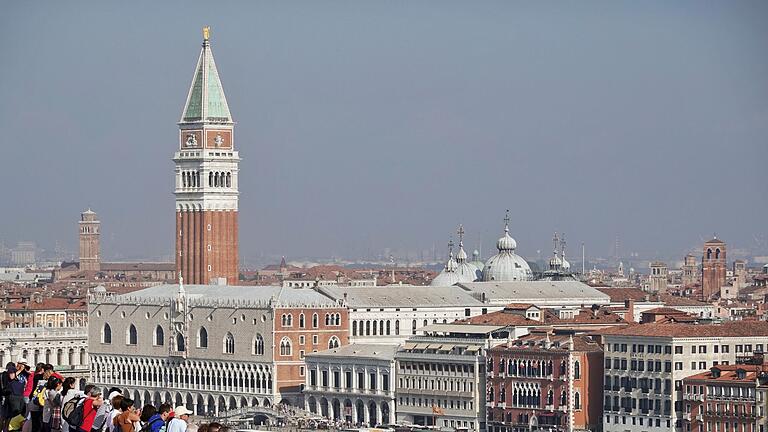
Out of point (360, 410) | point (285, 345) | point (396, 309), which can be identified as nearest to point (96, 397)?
point (360, 410)

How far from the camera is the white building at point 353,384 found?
72.4m

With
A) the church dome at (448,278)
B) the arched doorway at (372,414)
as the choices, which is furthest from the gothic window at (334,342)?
the church dome at (448,278)

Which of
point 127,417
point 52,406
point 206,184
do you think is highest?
point 206,184

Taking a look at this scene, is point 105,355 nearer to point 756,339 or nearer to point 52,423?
point 756,339

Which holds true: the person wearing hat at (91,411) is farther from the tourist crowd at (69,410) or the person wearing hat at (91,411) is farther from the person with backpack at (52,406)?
the person with backpack at (52,406)

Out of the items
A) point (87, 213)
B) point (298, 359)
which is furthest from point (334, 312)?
point (87, 213)

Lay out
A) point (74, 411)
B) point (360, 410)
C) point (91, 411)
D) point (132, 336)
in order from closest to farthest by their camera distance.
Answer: point (91, 411) → point (74, 411) → point (360, 410) → point (132, 336)

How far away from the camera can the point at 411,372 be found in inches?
2827

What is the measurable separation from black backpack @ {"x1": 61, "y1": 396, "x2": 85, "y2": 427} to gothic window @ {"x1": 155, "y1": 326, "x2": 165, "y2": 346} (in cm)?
5774

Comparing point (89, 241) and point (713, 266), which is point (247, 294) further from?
point (89, 241)

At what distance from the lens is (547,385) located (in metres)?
66.9

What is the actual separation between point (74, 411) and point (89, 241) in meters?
154

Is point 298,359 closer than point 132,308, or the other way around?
point 298,359

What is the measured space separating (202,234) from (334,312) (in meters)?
13.5
